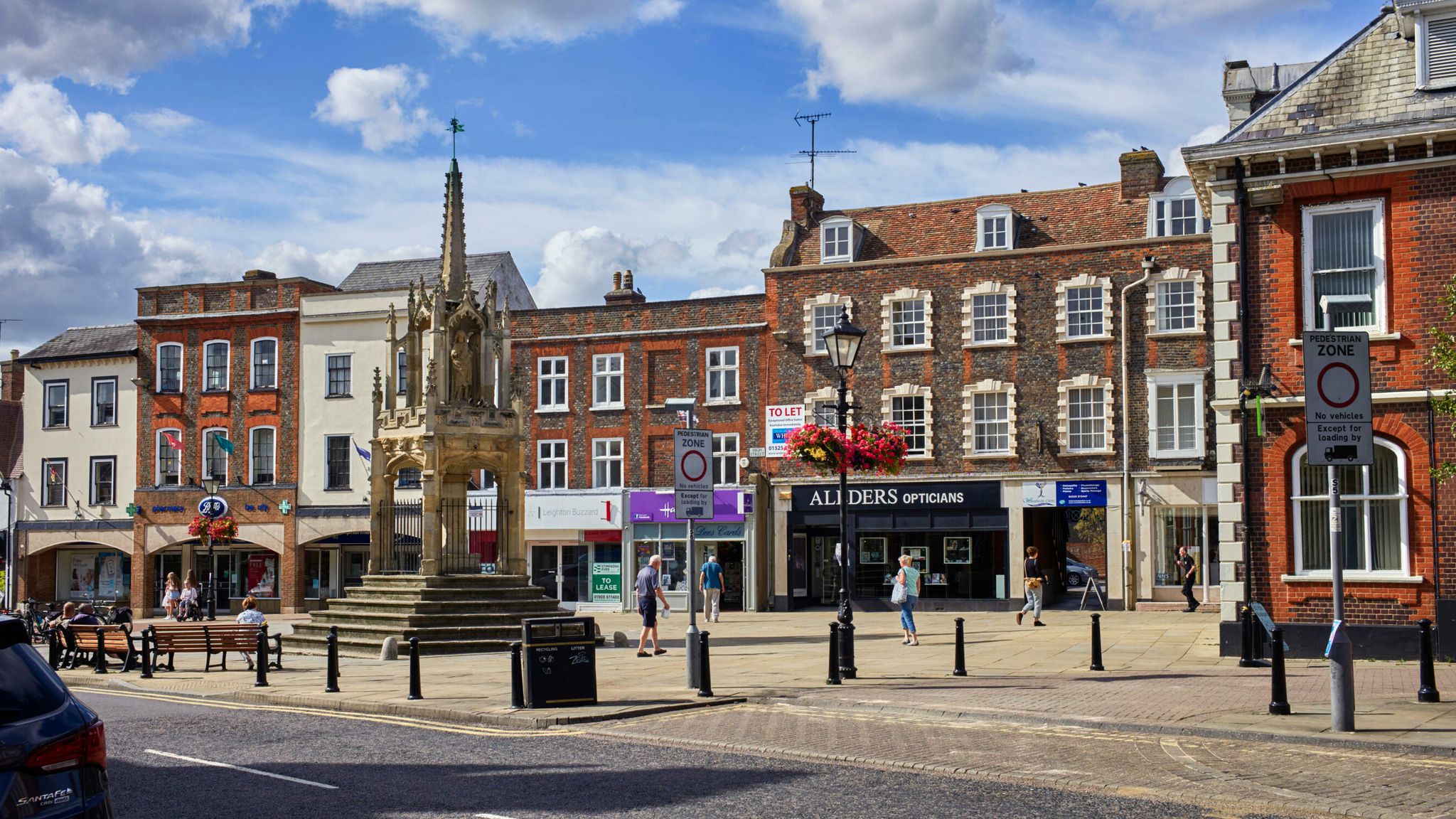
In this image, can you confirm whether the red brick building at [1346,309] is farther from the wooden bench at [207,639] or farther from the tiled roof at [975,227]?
the tiled roof at [975,227]

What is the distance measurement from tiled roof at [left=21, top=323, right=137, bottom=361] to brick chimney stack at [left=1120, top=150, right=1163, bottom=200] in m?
33.0

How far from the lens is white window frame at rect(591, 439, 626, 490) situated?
42375mm

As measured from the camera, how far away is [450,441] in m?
25.4

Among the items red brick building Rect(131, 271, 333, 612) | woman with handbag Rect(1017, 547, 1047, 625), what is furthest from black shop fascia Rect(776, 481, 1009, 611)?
red brick building Rect(131, 271, 333, 612)

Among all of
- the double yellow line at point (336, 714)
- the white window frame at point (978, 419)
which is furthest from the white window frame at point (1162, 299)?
the double yellow line at point (336, 714)

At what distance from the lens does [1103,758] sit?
11.7m

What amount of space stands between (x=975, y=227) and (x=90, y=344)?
3138cm

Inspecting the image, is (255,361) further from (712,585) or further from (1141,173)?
(1141,173)

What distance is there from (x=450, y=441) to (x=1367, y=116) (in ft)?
53.4

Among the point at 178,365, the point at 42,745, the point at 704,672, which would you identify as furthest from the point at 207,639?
the point at 178,365

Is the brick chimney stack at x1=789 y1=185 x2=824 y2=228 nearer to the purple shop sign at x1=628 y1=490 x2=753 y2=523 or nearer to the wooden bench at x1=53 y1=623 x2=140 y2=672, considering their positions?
the purple shop sign at x1=628 y1=490 x2=753 y2=523

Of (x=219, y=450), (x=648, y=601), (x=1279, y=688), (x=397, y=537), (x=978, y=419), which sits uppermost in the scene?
(x=978, y=419)

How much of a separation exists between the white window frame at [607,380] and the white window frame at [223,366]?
1299cm

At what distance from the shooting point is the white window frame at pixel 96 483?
4666 centimetres
